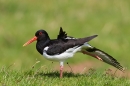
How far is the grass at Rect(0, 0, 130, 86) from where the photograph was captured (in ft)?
58.8

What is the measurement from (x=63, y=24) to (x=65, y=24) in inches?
3.6

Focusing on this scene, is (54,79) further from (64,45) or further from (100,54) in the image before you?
(100,54)

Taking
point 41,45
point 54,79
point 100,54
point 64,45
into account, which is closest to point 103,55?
point 100,54

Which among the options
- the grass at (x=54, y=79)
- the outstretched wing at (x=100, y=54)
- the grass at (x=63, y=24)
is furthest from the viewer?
the grass at (x=63, y=24)

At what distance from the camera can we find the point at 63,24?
19672mm

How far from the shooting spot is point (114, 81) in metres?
9.74

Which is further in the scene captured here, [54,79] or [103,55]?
[103,55]

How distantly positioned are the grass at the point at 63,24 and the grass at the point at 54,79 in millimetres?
6192

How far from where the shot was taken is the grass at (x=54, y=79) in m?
9.06

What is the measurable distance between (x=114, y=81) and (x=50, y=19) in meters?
10.5

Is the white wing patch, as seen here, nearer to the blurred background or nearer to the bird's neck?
the bird's neck

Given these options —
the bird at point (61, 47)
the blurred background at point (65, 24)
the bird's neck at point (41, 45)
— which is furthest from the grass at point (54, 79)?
the blurred background at point (65, 24)

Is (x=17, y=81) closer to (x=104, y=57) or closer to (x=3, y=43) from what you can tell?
(x=104, y=57)

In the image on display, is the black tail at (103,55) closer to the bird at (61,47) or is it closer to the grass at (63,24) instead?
the bird at (61,47)
